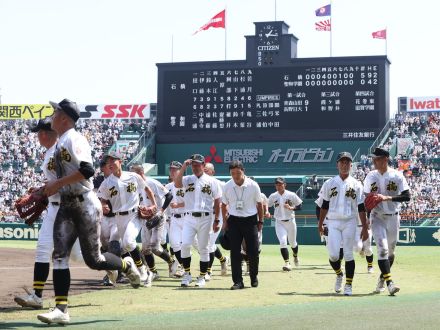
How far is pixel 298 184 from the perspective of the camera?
4794 centimetres

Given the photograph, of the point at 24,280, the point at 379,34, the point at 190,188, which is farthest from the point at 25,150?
the point at 190,188

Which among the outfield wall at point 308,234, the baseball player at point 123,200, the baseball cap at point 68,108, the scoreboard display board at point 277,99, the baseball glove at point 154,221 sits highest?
the scoreboard display board at point 277,99

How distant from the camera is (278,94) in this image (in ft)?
151

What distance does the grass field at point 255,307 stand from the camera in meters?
9.52

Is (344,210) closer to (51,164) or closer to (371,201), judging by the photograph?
(371,201)

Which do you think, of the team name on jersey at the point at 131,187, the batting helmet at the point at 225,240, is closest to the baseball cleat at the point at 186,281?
the batting helmet at the point at 225,240

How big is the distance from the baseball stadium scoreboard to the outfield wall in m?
6.85

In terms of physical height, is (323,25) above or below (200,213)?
above

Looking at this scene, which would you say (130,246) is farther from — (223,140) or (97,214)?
(223,140)

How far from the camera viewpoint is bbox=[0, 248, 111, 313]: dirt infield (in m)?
13.1

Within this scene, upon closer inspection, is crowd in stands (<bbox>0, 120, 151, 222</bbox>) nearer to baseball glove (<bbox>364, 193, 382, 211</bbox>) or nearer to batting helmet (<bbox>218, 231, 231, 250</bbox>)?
batting helmet (<bbox>218, 231, 231, 250</bbox>)

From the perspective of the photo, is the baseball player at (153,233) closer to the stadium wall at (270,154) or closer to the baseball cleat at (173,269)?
the baseball cleat at (173,269)

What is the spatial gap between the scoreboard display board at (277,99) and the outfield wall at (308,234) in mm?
6847

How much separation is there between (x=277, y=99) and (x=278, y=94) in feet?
0.85
